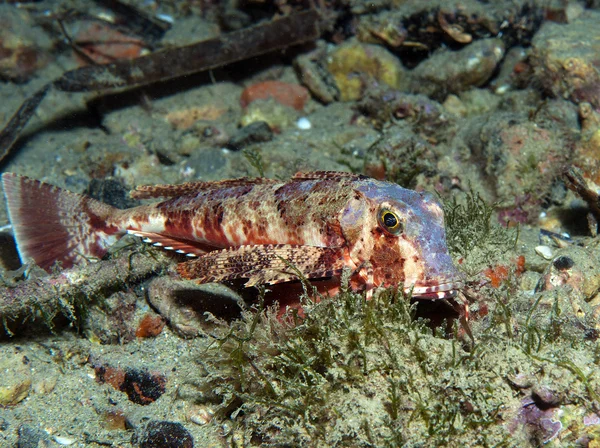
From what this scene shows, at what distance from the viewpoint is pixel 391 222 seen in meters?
3.19

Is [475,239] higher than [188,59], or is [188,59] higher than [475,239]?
[188,59]

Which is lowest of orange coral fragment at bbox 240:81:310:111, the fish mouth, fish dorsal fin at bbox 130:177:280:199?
orange coral fragment at bbox 240:81:310:111

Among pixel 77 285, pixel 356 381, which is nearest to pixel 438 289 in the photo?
pixel 356 381

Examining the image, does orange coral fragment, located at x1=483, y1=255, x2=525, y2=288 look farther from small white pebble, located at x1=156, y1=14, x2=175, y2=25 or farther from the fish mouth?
small white pebble, located at x1=156, y1=14, x2=175, y2=25

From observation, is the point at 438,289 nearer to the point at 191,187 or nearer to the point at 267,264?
the point at 267,264

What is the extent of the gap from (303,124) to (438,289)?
5.10 metres

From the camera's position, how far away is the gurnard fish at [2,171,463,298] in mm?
3186

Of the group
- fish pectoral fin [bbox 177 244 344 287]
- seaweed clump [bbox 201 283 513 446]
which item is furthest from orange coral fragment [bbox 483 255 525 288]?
fish pectoral fin [bbox 177 244 344 287]

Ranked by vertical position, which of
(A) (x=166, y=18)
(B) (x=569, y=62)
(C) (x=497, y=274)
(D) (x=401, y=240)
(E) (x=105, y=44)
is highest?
(B) (x=569, y=62)

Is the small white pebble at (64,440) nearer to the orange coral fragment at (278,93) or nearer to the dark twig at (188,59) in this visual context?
the dark twig at (188,59)

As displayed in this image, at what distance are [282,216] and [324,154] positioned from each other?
3.07m

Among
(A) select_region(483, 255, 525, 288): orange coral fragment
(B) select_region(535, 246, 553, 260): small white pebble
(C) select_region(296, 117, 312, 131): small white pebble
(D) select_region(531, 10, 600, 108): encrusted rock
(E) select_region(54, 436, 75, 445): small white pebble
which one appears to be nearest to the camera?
(E) select_region(54, 436, 75, 445): small white pebble

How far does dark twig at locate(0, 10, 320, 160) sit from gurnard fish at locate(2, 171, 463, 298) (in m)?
3.67

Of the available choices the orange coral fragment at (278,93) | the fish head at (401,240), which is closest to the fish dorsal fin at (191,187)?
the fish head at (401,240)
